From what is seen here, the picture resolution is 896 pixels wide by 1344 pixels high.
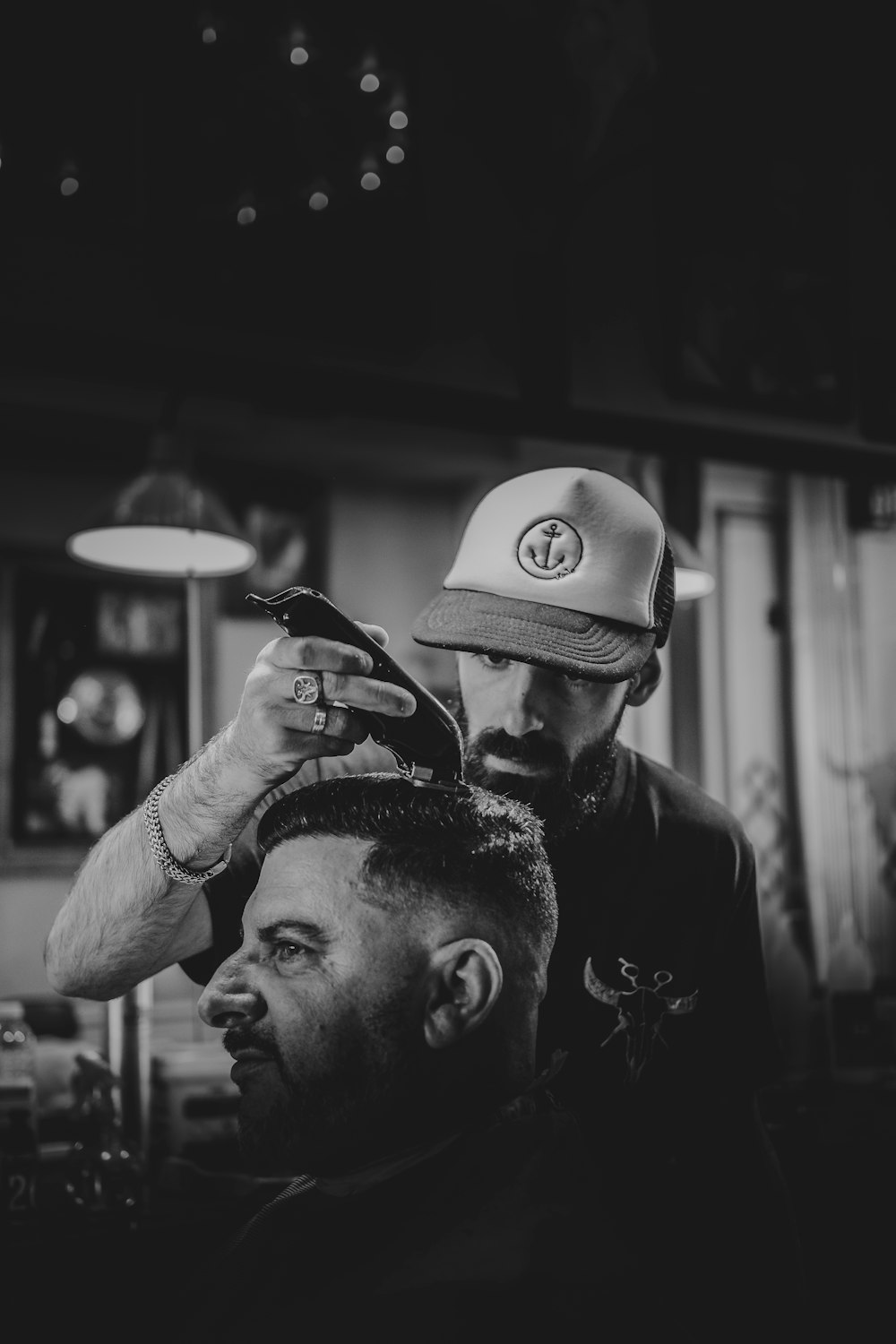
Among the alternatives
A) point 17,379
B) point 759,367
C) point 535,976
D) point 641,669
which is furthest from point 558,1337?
point 759,367

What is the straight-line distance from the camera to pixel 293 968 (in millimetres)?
1449

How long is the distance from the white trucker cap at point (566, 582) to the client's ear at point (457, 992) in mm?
444

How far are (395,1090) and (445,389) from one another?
1.88m

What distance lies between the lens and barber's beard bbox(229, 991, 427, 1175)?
1429 millimetres

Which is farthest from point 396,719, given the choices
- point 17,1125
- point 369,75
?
point 369,75

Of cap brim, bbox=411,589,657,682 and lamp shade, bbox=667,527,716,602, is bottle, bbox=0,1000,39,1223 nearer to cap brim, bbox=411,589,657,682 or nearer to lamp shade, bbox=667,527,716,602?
cap brim, bbox=411,589,657,682

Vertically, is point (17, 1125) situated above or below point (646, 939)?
below

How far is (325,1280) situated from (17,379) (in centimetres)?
197

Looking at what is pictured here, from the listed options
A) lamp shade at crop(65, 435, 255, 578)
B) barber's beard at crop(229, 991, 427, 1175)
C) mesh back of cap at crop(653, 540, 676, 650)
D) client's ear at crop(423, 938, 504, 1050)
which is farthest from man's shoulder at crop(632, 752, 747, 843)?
lamp shade at crop(65, 435, 255, 578)

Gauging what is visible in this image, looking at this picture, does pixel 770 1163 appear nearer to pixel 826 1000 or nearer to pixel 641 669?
pixel 641 669

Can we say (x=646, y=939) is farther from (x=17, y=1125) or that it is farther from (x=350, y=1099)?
(x=17, y=1125)

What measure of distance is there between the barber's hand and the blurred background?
0.70 metres

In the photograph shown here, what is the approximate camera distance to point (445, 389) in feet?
9.47

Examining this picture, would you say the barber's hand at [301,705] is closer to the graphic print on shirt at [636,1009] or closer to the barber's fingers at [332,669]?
the barber's fingers at [332,669]
